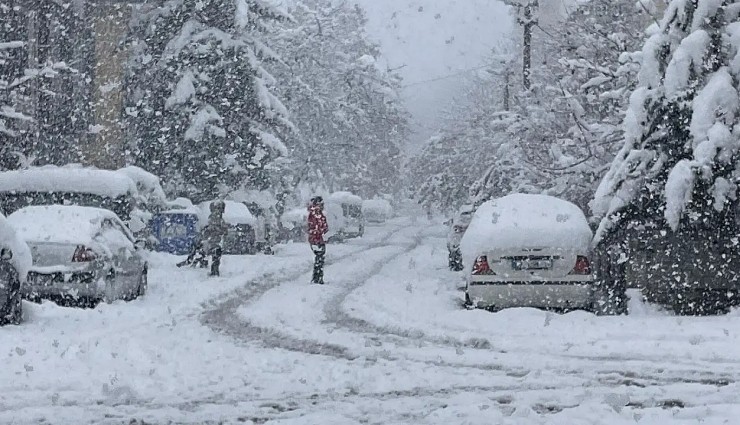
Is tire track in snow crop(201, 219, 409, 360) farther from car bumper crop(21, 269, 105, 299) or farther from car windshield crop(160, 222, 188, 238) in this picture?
car windshield crop(160, 222, 188, 238)

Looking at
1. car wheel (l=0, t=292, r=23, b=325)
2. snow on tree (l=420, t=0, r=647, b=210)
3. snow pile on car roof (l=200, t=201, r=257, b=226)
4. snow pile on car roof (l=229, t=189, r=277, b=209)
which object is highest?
snow on tree (l=420, t=0, r=647, b=210)

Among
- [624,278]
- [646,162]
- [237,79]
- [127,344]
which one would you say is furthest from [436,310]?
[237,79]

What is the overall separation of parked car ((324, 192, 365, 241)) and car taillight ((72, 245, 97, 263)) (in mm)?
28801

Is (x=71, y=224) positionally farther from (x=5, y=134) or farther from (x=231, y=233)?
(x=231, y=233)

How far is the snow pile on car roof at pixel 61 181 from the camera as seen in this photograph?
22.2 metres

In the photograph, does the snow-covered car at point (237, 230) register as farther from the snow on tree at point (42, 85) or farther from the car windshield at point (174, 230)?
the snow on tree at point (42, 85)

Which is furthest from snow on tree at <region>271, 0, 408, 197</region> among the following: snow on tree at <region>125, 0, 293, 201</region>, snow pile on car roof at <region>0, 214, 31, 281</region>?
snow pile on car roof at <region>0, 214, 31, 281</region>

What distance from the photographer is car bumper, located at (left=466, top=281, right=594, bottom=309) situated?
12531mm

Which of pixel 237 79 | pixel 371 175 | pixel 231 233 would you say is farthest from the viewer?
pixel 371 175

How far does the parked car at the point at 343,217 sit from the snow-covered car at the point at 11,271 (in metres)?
30.3

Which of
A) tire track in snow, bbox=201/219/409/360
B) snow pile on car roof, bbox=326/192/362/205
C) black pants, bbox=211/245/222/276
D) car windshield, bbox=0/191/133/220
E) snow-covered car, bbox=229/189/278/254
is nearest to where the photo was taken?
tire track in snow, bbox=201/219/409/360


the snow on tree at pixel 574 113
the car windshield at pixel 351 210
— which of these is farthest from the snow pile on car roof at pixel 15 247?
the car windshield at pixel 351 210

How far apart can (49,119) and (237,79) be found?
6096 millimetres

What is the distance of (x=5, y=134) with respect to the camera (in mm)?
22500
